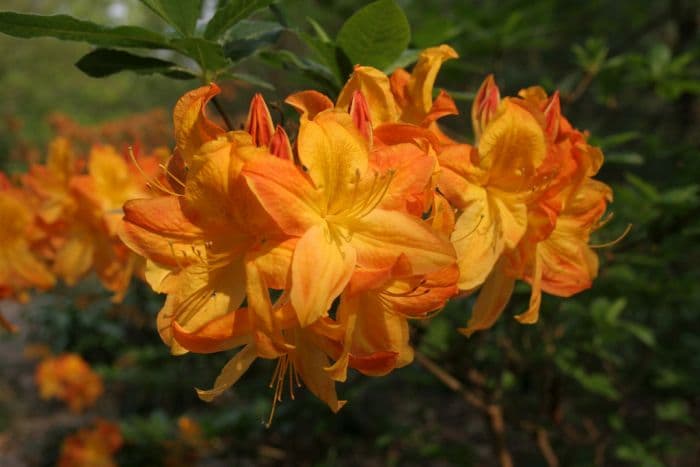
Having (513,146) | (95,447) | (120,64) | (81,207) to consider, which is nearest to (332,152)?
(513,146)

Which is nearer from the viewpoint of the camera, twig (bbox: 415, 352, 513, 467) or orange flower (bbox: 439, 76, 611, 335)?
orange flower (bbox: 439, 76, 611, 335)

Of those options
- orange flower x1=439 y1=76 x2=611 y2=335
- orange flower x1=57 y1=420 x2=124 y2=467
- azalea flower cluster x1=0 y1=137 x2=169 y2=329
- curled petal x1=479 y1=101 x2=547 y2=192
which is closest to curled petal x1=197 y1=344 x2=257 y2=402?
orange flower x1=439 y1=76 x2=611 y2=335

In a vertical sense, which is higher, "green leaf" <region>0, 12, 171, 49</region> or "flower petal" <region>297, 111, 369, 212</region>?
"green leaf" <region>0, 12, 171, 49</region>

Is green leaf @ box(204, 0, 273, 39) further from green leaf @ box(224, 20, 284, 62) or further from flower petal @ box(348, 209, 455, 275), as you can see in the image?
flower petal @ box(348, 209, 455, 275)

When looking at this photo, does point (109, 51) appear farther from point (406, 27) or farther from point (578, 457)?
point (578, 457)

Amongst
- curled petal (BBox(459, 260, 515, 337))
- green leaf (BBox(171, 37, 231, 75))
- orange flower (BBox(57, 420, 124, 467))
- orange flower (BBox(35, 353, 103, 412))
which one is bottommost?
orange flower (BBox(35, 353, 103, 412))

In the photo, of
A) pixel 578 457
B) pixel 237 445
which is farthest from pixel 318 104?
pixel 237 445

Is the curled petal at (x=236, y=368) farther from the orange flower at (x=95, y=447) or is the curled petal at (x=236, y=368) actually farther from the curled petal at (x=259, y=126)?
the orange flower at (x=95, y=447)
